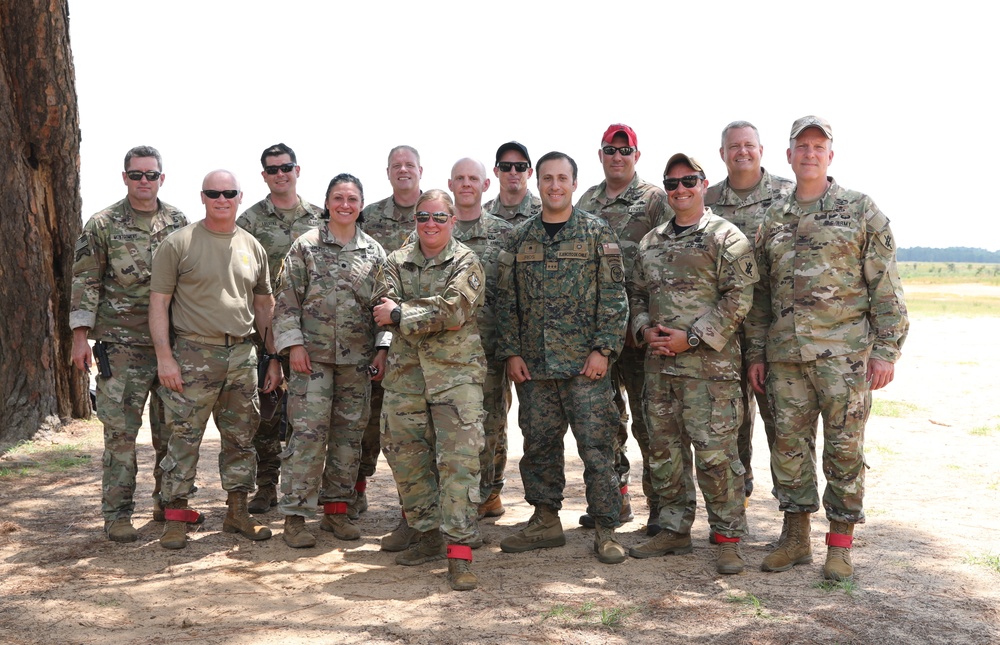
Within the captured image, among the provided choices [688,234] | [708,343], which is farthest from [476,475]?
[688,234]

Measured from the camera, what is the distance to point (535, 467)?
5.66 metres

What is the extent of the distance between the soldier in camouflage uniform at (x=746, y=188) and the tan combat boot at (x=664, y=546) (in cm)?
98

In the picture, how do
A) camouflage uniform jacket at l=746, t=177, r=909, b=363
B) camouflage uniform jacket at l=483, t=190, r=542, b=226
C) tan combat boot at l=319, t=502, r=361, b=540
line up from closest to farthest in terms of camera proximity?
1. camouflage uniform jacket at l=746, t=177, r=909, b=363
2. tan combat boot at l=319, t=502, r=361, b=540
3. camouflage uniform jacket at l=483, t=190, r=542, b=226

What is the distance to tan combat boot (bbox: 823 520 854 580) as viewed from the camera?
4.93m

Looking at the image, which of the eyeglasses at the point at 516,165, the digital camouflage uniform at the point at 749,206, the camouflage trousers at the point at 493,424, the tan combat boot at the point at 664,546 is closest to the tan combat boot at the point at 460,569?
the camouflage trousers at the point at 493,424

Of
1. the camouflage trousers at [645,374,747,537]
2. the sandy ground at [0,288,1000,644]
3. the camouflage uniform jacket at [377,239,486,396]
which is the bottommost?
the sandy ground at [0,288,1000,644]

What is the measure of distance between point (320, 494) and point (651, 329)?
2.58 meters

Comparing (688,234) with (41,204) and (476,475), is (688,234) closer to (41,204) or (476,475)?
(476,475)

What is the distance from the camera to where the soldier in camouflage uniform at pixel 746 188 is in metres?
5.96

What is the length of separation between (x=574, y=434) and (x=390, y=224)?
247 centimetres

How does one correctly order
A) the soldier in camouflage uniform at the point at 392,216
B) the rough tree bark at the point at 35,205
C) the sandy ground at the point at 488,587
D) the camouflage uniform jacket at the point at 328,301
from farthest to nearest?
the rough tree bark at the point at 35,205 → the soldier in camouflage uniform at the point at 392,216 → the camouflage uniform jacket at the point at 328,301 → the sandy ground at the point at 488,587

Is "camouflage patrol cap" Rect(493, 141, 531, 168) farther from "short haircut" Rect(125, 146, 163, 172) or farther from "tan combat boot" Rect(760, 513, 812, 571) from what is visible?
"tan combat boot" Rect(760, 513, 812, 571)

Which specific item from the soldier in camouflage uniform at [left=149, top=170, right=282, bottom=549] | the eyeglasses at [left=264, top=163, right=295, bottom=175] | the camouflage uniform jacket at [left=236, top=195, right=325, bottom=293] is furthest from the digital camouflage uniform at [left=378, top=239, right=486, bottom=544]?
the eyeglasses at [left=264, top=163, right=295, bottom=175]

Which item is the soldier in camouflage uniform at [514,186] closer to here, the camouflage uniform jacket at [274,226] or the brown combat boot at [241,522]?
the camouflage uniform jacket at [274,226]
